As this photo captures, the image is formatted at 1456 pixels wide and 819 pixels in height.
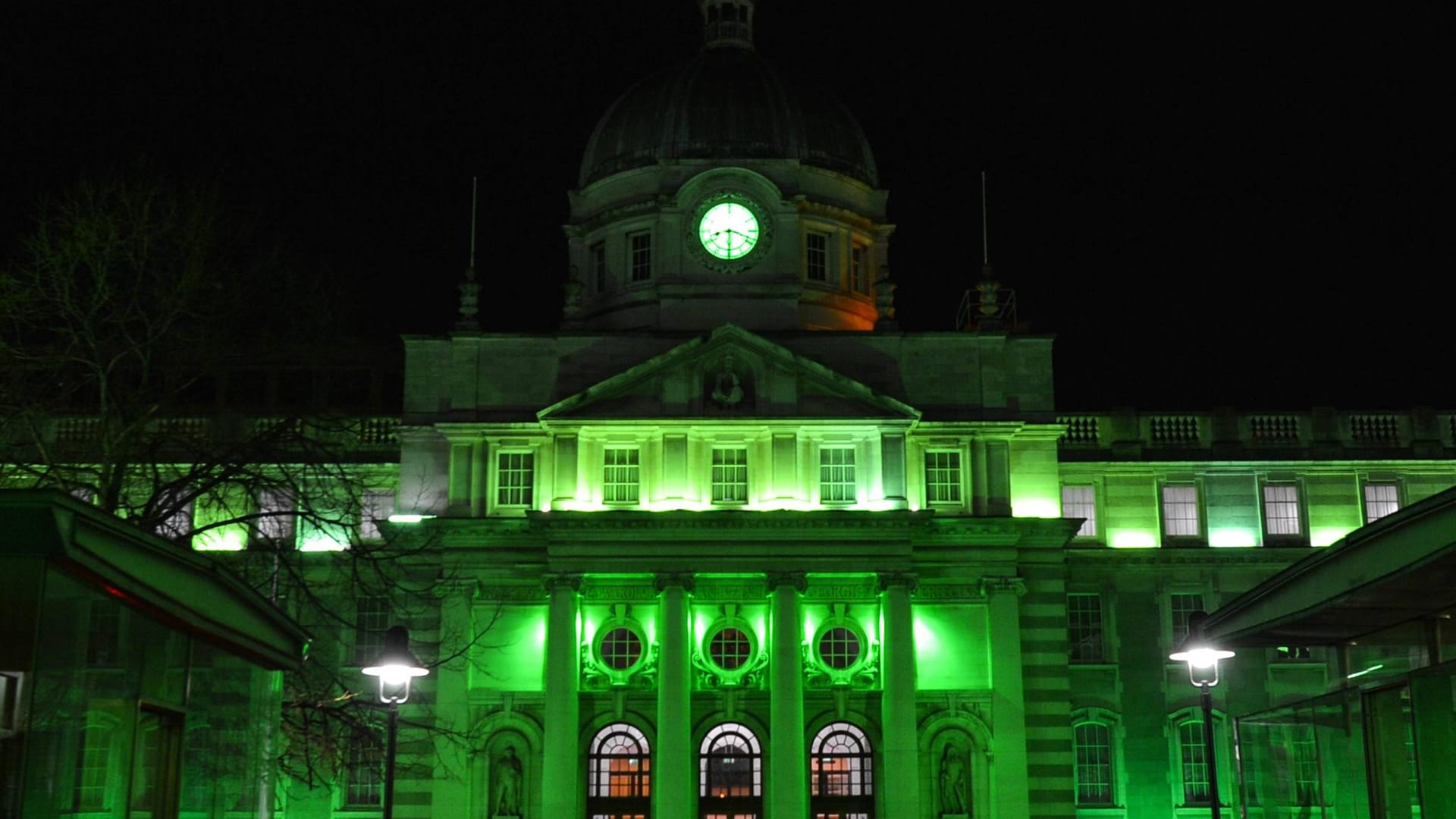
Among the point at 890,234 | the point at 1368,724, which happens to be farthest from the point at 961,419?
the point at 1368,724

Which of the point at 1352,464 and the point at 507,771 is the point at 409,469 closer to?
the point at 507,771

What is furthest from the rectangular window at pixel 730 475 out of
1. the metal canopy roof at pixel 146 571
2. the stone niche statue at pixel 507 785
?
the metal canopy roof at pixel 146 571

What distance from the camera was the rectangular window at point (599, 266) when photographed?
6066cm

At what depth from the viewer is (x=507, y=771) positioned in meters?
50.8

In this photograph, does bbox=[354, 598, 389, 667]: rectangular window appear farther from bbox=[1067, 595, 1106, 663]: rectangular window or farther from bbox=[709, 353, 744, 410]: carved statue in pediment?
bbox=[1067, 595, 1106, 663]: rectangular window

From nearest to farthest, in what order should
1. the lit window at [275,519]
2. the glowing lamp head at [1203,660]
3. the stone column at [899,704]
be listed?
the glowing lamp head at [1203,660], the lit window at [275,519], the stone column at [899,704]

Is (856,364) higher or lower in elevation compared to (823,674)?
higher

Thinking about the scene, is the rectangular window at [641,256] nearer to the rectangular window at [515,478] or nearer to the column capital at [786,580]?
the rectangular window at [515,478]

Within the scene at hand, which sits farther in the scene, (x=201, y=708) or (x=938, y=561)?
(x=938, y=561)

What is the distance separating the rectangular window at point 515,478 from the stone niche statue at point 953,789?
1398cm

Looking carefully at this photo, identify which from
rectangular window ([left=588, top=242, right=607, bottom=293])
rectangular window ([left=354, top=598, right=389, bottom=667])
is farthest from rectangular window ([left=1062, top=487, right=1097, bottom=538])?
rectangular window ([left=354, top=598, right=389, bottom=667])

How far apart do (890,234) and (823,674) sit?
17769 mm

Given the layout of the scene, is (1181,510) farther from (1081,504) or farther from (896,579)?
(896,579)

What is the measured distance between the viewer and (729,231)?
58.4 meters
